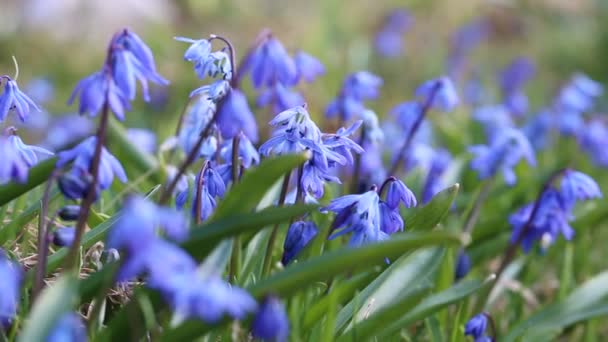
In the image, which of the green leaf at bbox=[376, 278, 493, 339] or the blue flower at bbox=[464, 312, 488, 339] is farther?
the blue flower at bbox=[464, 312, 488, 339]

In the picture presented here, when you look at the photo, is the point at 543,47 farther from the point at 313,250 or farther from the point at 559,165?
the point at 313,250

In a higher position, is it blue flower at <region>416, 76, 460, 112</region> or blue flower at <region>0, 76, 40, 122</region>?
blue flower at <region>0, 76, 40, 122</region>

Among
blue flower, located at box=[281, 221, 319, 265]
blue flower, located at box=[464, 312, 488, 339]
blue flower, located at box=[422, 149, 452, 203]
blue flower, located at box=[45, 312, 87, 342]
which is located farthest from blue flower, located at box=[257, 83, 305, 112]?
blue flower, located at box=[45, 312, 87, 342]

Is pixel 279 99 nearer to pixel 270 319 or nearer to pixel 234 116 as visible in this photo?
pixel 234 116

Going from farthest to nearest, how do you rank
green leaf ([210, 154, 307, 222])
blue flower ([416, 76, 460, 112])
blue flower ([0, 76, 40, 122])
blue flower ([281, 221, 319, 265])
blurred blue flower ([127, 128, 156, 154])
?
blurred blue flower ([127, 128, 156, 154])
blue flower ([416, 76, 460, 112])
blue flower ([281, 221, 319, 265])
blue flower ([0, 76, 40, 122])
green leaf ([210, 154, 307, 222])

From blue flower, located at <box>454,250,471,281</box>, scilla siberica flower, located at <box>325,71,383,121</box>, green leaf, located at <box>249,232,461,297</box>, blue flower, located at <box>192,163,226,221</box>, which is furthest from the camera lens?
scilla siberica flower, located at <box>325,71,383,121</box>

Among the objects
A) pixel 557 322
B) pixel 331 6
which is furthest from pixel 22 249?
pixel 331 6

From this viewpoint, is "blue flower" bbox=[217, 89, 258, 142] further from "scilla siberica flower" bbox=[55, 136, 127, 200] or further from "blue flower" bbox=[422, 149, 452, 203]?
"blue flower" bbox=[422, 149, 452, 203]
